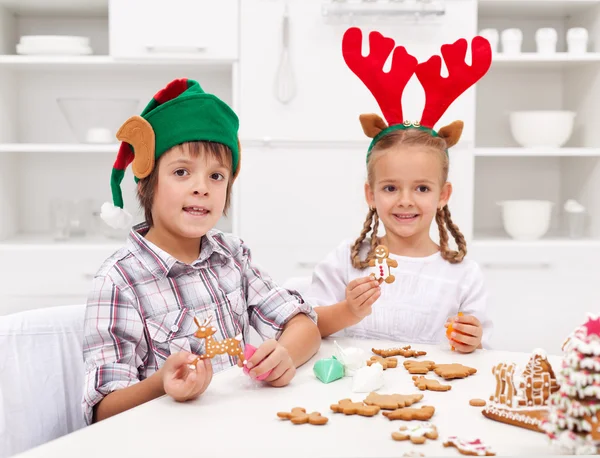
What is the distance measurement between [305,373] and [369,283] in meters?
0.24

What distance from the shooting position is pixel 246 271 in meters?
1.44

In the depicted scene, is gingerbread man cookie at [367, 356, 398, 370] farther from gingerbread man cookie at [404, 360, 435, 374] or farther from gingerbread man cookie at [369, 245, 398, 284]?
gingerbread man cookie at [369, 245, 398, 284]

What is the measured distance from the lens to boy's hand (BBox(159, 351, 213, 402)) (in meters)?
0.95

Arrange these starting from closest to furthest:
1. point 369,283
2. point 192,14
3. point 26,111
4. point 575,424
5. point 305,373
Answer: point 575,424, point 305,373, point 369,283, point 192,14, point 26,111

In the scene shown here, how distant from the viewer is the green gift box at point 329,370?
42.3 inches

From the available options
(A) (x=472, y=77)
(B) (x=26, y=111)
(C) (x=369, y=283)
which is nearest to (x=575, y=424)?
(C) (x=369, y=283)

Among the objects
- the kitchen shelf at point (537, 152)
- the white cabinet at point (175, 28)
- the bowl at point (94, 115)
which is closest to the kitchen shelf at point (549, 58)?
the kitchen shelf at point (537, 152)

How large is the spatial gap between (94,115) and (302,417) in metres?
2.24

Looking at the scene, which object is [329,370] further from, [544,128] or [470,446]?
[544,128]

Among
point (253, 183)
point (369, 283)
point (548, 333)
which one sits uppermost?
point (253, 183)

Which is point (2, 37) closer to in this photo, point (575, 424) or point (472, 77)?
point (472, 77)

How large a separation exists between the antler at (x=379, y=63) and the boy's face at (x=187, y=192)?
43 centimetres

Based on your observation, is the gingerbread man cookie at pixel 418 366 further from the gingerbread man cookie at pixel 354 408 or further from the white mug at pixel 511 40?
the white mug at pixel 511 40

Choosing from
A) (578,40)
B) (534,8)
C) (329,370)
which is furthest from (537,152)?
(329,370)
